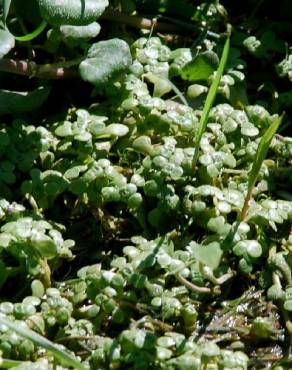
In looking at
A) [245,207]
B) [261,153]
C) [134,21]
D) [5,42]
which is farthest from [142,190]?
[134,21]

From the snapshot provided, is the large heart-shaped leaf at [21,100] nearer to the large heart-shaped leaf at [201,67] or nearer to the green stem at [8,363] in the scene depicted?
the large heart-shaped leaf at [201,67]

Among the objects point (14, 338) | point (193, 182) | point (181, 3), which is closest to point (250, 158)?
point (193, 182)

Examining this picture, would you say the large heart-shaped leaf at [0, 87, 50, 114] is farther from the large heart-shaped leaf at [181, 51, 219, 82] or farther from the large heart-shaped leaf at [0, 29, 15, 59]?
the large heart-shaped leaf at [181, 51, 219, 82]

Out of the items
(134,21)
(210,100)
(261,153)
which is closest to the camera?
(261,153)

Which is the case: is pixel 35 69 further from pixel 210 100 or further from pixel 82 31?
pixel 210 100

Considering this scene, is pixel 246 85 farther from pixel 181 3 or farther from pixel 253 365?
pixel 253 365

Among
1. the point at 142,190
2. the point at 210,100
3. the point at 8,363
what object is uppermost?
the point at 210,100
